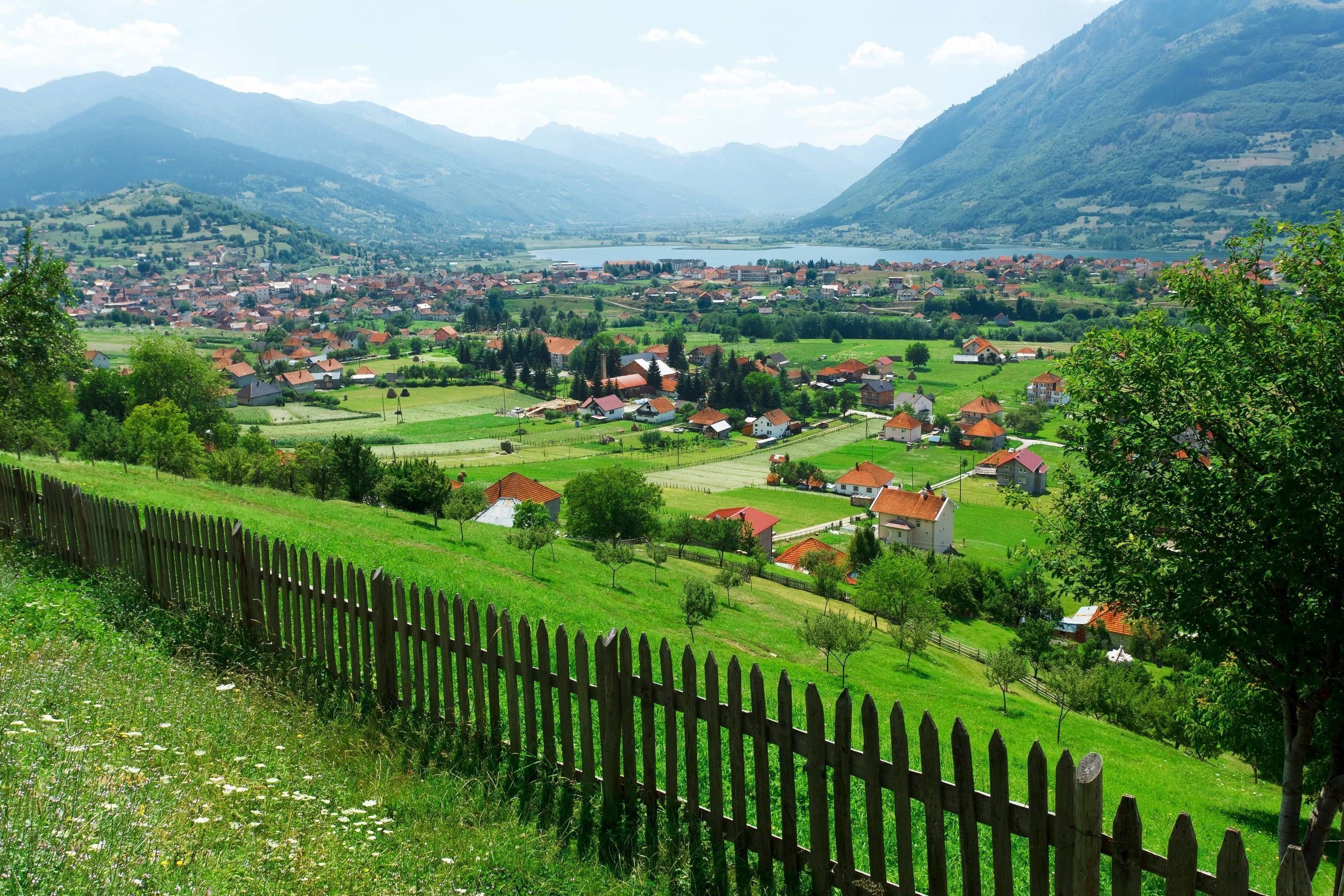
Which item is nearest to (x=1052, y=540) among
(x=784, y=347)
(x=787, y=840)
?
(x=787, y=840)

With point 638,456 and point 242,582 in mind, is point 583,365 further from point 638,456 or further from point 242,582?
point 242,582

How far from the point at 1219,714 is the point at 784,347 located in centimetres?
13500

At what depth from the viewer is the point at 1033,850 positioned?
4297 millimetres

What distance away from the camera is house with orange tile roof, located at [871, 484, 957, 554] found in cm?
5706

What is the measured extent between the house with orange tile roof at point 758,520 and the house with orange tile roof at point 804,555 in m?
1.01

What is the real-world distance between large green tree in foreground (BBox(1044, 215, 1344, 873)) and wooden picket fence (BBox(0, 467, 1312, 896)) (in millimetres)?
3086

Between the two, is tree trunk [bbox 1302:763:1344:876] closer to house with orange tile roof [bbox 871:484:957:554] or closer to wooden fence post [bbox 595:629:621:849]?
wooden fence post [bbox 595:629:621:849]

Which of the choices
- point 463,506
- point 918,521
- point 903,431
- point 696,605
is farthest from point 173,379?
point 903,431

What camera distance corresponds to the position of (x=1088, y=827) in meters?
4.07

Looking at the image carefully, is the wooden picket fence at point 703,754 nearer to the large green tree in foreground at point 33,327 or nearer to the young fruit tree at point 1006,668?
the large green tree in foreground at point 33,327

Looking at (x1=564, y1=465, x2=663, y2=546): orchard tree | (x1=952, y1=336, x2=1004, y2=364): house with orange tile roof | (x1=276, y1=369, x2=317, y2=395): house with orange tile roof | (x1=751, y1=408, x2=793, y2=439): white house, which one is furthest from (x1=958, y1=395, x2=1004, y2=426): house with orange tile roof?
(x1=276, y1=369, x2=317, y2=395): house with orange tile roof

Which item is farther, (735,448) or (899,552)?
(735,448)

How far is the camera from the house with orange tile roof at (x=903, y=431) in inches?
3634

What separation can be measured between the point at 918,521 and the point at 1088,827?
181 feet
